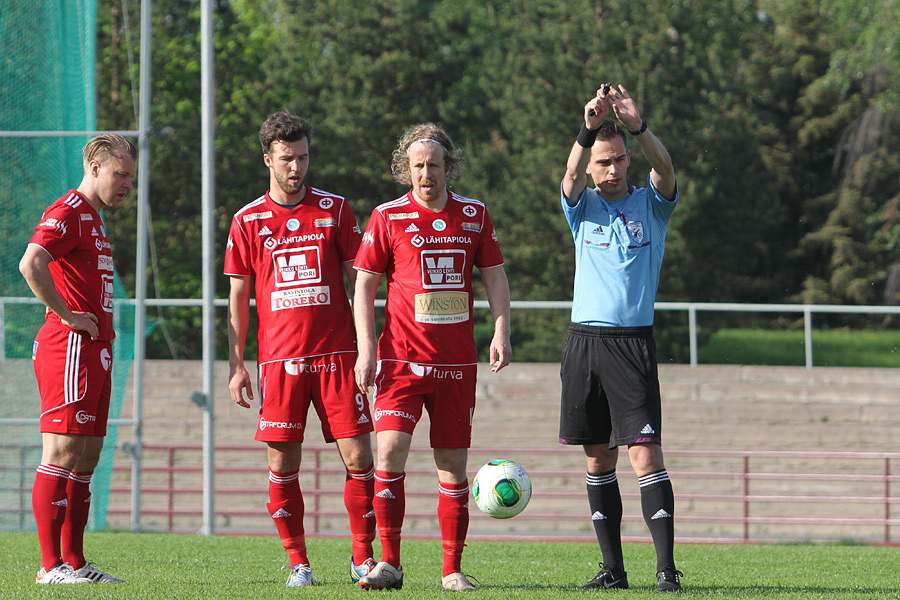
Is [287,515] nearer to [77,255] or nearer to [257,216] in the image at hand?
[257,216]

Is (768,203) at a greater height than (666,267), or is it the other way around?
(768,203)

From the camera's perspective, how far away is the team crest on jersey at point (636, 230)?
5.38m

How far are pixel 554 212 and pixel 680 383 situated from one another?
11.1 meters

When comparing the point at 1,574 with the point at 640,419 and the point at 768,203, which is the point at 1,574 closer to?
the point at 640,419

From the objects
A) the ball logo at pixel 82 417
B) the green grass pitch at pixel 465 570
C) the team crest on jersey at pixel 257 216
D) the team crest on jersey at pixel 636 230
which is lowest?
the green grass pitch at pixel 465 570

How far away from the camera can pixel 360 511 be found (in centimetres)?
552

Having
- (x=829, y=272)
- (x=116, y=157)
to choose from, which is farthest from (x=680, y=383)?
(x=829, y=272)

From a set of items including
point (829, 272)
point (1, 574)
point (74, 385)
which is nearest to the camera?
point (74, 385)

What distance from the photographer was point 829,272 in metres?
36.1

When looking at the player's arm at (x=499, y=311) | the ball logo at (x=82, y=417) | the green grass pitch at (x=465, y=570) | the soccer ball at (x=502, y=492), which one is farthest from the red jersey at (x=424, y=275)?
the ball logo at (x=82, y=417)

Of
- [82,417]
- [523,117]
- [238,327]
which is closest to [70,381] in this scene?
[82,417]

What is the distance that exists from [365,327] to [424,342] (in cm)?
29

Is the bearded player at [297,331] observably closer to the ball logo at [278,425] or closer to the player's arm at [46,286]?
the ball logo at [278,425]

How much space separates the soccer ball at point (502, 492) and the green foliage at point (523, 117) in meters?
18.1
